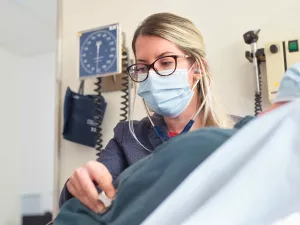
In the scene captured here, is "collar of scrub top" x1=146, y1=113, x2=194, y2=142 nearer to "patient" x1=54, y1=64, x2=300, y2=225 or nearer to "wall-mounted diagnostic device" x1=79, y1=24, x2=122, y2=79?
"wall-mounted diagnostic device" x1=79, y1=24, x2=122, y2=79

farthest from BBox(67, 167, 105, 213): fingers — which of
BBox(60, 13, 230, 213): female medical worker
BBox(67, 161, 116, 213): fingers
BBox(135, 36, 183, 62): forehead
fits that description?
BBox(135, 36, 183, 62): forehead

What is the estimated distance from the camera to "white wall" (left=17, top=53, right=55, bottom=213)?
9.42 ft

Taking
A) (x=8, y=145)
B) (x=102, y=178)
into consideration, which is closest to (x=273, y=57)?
(x=102, y=178)

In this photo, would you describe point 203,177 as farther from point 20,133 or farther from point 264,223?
point 20,133

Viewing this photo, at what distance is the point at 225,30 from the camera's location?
1.59m

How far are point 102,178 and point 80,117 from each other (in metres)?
1.24

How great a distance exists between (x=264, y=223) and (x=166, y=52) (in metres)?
0.86

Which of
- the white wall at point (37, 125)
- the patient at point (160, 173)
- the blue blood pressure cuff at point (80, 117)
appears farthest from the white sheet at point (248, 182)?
the white wall at point (37, 125)

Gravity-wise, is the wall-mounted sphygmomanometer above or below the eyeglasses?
above

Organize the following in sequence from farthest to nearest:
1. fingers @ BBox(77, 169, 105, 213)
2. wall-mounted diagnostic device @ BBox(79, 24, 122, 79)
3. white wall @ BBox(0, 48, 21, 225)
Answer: white wall @ BBox(0, 48, 21, 225)
wall-mounted diagnostic device @ BBox(79, 24, 122, 79)
fingers @ BBox(77, 169, 105, 213)

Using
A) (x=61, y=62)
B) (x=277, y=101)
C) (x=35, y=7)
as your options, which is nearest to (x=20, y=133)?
(x=35, y=7)

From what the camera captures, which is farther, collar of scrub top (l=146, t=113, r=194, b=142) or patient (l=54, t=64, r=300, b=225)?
collar of scrub top (l=146, t=113, r=194, b=142)

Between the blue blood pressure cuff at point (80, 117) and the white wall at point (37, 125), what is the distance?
112 centimetres

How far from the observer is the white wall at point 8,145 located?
2830 mm
